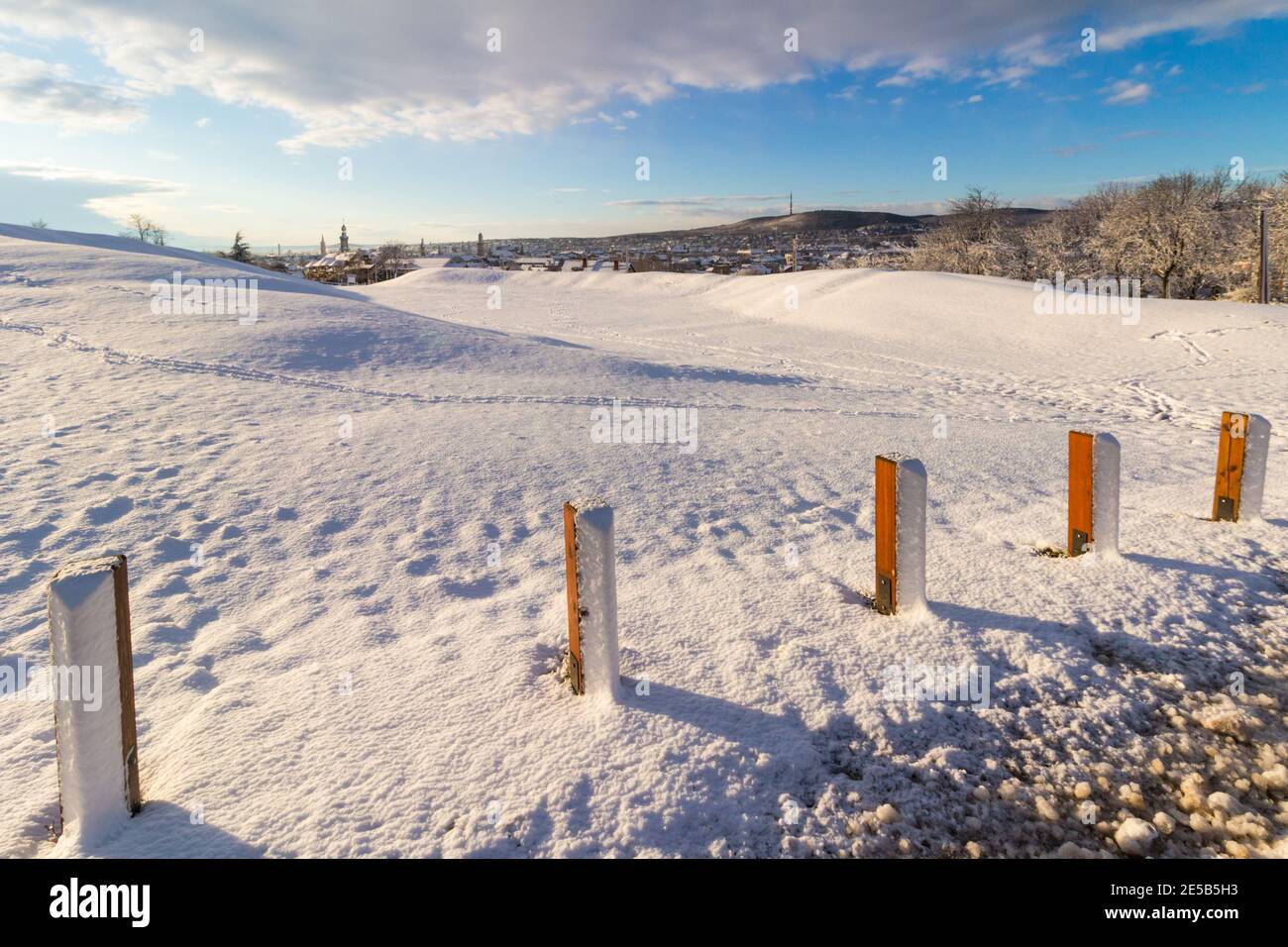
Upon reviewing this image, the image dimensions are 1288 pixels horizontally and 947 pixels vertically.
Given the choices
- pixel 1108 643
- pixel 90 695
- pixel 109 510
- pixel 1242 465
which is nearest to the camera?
pixel 90 695

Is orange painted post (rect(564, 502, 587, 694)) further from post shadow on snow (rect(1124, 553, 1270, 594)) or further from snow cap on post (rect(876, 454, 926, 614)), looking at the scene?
post shadow on snow (rect(1124, 553, 1270, 594))

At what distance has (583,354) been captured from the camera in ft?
36.7

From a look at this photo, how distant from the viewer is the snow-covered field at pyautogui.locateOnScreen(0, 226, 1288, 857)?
97.8 inches

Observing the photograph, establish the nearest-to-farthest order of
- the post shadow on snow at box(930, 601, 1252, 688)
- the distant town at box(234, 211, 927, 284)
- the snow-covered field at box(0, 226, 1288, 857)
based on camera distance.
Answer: the snow-covered field at box(0, 226, 1288, 857) → the post shadow on snow at box(930, 601, 1252, 688) → the distant town at box(234, 211, 927, 284)

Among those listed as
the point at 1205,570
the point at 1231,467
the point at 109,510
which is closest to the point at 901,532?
the point at 1205,570

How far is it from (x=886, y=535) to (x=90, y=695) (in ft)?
11.4

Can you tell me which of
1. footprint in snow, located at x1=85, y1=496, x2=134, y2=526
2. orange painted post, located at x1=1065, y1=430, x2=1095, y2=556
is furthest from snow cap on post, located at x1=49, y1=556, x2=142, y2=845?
orange painted post, located at x1=1065, y1=430, x2=1095, y2=556

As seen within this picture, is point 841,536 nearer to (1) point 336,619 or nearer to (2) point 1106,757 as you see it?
(2) point 1106,757

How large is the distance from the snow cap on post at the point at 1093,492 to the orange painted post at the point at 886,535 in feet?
5.00

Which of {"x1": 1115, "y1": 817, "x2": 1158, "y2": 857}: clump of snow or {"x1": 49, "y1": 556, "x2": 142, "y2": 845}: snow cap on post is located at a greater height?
{"x1": 49, "y1": 556, "x2": 142, "y2": 845}: snow cap on post

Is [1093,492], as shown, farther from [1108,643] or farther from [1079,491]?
[1108,643]

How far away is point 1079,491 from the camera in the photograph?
4.52 m

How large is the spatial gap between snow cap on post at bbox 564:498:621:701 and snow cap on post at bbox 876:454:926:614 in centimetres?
161
